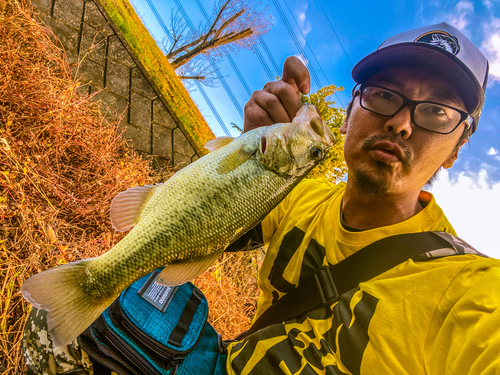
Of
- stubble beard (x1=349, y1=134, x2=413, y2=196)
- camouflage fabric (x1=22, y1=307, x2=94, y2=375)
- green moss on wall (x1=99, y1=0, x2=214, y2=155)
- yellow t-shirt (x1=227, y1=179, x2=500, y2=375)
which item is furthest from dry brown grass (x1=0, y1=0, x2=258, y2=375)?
stubble beard (x1=349, y1=134, x2=413, y2=196)

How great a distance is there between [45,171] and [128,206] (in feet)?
7.64

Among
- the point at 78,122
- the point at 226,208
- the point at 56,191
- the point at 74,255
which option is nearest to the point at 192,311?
the point at 226,208

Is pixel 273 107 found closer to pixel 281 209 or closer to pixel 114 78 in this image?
pixel 281 209

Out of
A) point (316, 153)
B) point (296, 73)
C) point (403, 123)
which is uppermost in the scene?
point (296, 73)

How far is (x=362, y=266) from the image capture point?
168cm

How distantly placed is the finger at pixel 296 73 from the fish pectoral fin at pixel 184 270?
46.8 inches

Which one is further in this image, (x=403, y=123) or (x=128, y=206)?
(x=403, y=123)

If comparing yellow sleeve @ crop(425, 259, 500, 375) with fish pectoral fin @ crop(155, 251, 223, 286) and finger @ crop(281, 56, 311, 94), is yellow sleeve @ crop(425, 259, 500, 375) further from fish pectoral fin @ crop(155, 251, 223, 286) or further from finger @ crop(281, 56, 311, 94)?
finger @ crop(281, 56, 311, 94)

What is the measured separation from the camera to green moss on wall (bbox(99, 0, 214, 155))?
4.77 meters

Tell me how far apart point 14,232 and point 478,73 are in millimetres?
4164

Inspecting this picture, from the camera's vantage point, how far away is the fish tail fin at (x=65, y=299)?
1.25 metres

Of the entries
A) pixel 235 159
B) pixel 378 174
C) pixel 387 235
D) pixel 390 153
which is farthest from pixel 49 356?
pixel 390 153

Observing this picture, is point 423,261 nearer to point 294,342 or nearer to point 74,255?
point 294,342

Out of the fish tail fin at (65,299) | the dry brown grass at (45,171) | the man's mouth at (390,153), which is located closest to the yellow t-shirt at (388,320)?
the man's mouth at (390,153)
